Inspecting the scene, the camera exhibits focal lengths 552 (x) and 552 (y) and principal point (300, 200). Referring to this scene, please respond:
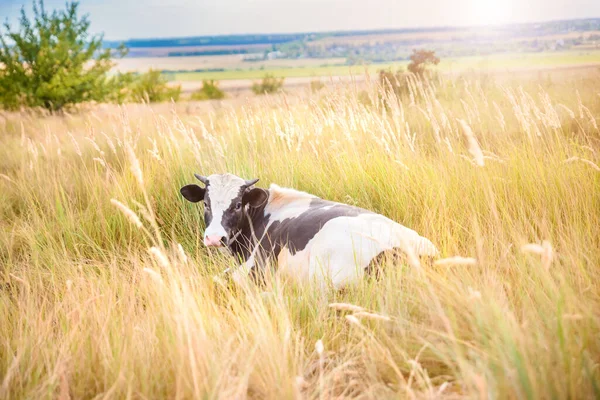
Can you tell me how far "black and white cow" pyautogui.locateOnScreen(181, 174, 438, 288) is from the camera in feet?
12.8

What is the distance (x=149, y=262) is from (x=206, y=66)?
123 meters

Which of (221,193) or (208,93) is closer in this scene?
(221,193)

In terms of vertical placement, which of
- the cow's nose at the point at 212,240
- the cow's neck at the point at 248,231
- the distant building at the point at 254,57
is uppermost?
the distant building at the point at 254,57

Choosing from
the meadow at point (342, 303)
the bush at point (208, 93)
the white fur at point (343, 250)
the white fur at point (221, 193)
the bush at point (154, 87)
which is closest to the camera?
the meadow at point (342, 303)

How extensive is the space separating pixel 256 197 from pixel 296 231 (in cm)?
66

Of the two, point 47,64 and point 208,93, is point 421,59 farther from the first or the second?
point 208,93

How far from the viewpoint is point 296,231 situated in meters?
4.57

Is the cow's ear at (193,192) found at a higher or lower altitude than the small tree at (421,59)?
lower

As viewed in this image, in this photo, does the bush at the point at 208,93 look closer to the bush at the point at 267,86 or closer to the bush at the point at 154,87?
the bush at the point at 267,86

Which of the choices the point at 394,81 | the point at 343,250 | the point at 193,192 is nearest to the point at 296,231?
the point at 343,250

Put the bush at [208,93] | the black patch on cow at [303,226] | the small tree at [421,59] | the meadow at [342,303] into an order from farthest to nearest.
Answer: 1. the bush at [208,93]
2. the small tree at [421,59]
3. the black patch on cow at [303,226]
4. the meadow at [342,303]

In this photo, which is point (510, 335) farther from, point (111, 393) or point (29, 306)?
point (29, 306)

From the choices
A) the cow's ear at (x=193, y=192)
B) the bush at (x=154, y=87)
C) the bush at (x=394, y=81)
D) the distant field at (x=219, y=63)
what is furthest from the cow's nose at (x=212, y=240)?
the distant field at (x=219, y=63)

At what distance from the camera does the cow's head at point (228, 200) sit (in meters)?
4.96
